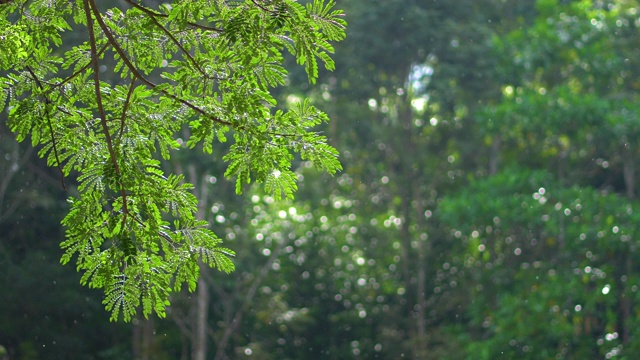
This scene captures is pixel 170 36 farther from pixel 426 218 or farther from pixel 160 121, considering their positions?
pixel 426 218

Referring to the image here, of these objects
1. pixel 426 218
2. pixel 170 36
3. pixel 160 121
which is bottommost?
pixel 160 121

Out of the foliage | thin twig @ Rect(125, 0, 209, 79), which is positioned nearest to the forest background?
the foliage

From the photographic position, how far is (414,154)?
56.3ft

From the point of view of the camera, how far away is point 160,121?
4.47 meters

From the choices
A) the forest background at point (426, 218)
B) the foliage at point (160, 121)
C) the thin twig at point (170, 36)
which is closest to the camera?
the foliage at point (160, 121)

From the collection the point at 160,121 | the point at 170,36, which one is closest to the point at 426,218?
the point at 160,121

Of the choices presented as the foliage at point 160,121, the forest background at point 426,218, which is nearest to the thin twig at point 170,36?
the foliage at point 160,121

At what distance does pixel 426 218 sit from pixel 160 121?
12825mm

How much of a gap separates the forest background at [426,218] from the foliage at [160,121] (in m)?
9.09

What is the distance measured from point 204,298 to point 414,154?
4.33 m

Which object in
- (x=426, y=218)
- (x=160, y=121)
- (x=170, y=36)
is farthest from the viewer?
(x=426, y=218)

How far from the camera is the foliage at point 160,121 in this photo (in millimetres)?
4172

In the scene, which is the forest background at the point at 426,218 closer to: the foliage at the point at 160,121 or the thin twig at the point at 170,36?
the foliage at the point at 160,121

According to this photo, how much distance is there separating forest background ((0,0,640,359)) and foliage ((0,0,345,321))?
909 centimetres
